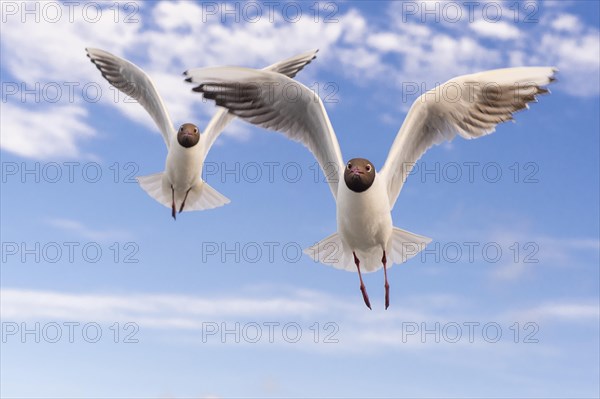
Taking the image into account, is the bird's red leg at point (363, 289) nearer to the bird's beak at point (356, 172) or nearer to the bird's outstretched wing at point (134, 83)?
the bird's beak at point (356, 172)

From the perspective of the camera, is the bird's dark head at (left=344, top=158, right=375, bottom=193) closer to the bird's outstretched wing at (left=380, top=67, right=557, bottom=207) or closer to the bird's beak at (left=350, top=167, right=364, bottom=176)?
the bird's beak at (left=350, top=167, right=364, bottom=176)

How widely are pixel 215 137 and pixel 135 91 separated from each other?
0.96 m

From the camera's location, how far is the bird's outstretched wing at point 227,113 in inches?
307

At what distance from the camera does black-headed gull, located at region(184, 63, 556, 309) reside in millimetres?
5473

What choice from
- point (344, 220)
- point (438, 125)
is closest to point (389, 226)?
point (344, 220)

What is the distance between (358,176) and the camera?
5242 mm

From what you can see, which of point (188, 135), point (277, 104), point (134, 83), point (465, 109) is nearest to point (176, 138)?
point (188, 135)

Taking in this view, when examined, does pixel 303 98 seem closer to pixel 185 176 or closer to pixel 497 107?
pixel 497 107

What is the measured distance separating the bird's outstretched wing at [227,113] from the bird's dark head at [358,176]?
274 cm

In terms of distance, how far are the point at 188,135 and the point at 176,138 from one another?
15cm

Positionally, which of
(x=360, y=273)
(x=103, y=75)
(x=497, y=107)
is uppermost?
(x=103, y=75)

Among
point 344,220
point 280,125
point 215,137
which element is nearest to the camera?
point 344,220

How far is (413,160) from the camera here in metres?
5.80

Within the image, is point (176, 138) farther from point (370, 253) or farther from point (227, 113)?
point (370, 253)
